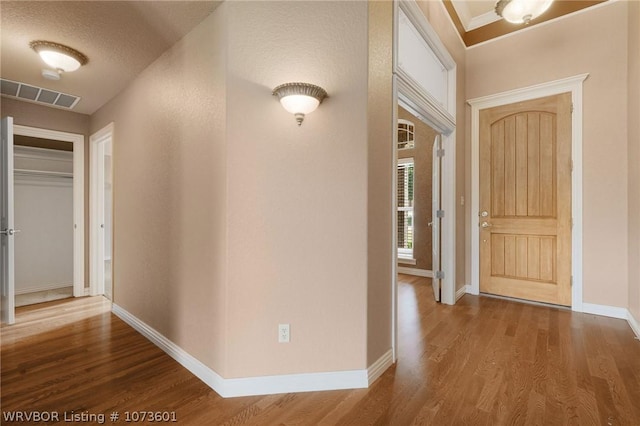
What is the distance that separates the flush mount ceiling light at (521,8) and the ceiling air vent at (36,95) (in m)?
4.58

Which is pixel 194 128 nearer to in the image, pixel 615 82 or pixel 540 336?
pixel 540 336

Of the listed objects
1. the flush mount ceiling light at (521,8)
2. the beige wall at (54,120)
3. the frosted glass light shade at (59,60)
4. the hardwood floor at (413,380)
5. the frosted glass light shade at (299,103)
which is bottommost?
the hardwood floor at (413,380)

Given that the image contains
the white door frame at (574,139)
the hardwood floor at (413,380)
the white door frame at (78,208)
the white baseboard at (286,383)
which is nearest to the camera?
the hardwood floor at (413,380)

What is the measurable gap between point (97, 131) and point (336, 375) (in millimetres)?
4138

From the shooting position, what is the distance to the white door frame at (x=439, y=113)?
2230 millimetres

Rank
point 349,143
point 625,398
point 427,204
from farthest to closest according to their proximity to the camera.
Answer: point 427,204
point 349,143
point 625,398

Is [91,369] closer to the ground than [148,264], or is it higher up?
closer to the ground

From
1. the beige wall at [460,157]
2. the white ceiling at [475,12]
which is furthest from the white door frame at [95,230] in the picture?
the white ceiling at [475,12]

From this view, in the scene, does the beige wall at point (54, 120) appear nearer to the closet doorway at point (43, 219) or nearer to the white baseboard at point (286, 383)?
the closet doorway at point (43, 219)

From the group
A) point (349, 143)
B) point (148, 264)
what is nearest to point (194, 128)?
point (349, 143)

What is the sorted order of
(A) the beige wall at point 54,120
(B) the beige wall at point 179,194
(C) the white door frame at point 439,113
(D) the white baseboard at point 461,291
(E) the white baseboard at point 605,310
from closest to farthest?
1. (B) the beige wall at point 179,194
2. (C) the white door frame at point 439,113
3. (E) the white baseboard at point 605,310
4. (A) the beige wall at point 54,120
5. (D) the white baseboard at point 461,291

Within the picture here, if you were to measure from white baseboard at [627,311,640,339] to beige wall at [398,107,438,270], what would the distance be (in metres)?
2.46

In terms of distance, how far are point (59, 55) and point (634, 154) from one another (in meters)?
5.19

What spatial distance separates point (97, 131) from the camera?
3842mm
